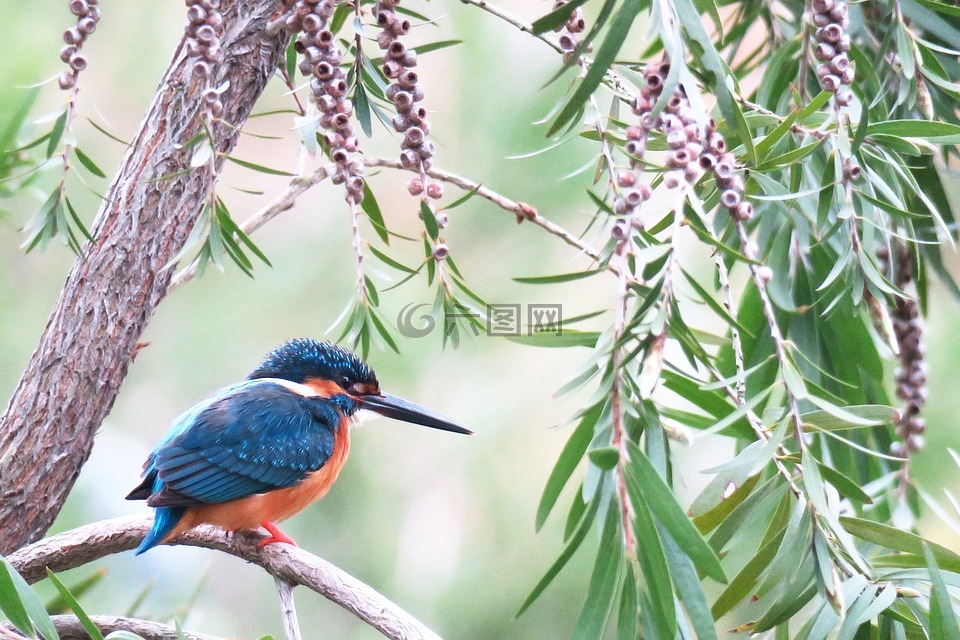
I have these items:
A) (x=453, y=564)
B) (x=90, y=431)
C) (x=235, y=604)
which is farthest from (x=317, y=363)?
(x=235, y=604)

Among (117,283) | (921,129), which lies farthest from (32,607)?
(921,129)

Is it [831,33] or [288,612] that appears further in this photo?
[288,612]

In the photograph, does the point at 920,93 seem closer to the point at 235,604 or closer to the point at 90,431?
the point at 90,431

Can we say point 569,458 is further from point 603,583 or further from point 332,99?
point 332,99

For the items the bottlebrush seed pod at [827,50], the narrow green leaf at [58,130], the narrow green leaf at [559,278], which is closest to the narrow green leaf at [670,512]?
the narrow green leaf at [559,278]

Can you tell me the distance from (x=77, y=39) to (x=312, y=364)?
0.74 meters

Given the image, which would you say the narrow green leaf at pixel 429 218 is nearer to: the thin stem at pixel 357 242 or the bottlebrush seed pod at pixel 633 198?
the thin stem at pixel 357 242

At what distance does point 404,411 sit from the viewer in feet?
4.66

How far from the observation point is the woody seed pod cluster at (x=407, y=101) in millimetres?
733

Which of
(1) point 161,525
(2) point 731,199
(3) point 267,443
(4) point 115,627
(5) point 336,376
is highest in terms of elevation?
(2) point 731,199

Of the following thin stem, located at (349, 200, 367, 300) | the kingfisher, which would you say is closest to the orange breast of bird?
the kingfisher

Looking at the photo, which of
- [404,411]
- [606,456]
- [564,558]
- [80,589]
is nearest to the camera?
[606,456]

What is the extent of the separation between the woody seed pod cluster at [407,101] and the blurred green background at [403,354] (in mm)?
1718

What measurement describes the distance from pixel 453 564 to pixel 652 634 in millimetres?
2180
